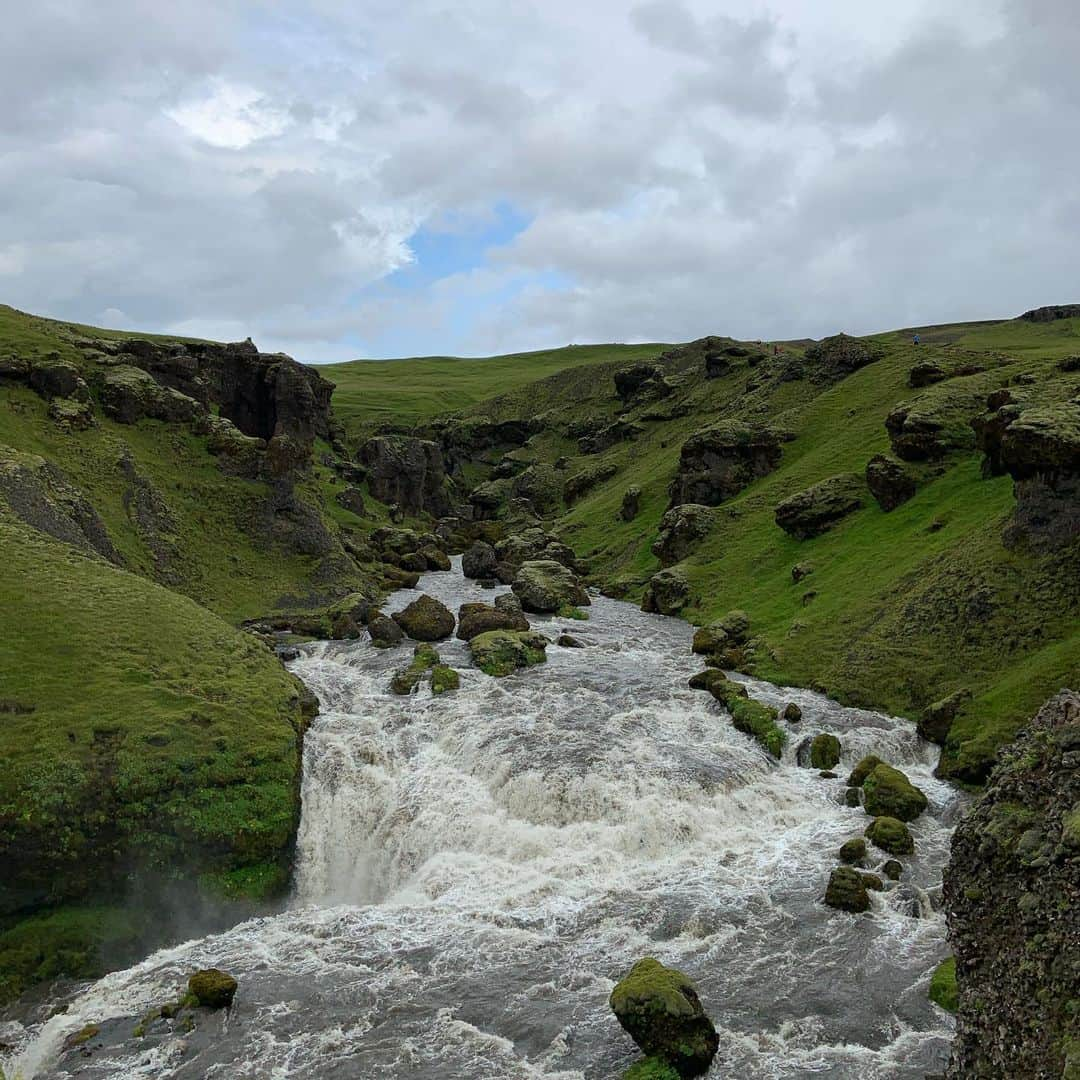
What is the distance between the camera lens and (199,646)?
43.8 metres

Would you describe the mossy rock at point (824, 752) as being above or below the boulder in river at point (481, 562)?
below

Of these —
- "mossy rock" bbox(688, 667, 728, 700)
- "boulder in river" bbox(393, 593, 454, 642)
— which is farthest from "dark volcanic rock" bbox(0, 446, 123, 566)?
"mossy rock" bbox(688, 667, 728, 700)

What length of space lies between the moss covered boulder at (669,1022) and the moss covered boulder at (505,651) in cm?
3146

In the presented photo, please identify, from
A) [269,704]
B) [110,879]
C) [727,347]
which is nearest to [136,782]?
[110,879]

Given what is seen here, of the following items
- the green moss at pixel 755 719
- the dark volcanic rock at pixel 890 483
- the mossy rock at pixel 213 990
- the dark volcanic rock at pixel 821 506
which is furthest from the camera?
the dark volcanic rock at pixel 821 506

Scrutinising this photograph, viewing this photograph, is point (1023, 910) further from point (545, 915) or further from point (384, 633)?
point (384, 633)

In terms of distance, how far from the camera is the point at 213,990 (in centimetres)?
2422

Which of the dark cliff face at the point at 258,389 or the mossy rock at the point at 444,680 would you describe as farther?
the dark cliff face at the point at 258,389

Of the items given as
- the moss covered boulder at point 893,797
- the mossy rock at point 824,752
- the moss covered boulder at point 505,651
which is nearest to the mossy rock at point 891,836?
the moss covered boulder at point 893,797

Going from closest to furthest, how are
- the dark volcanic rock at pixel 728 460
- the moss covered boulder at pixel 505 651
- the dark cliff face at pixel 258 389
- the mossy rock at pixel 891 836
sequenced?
the mossy rock at pixel 891 836 < the moss covered boulder at pixel 505 651 < the dark volcanic rock at pixel 728 460 < the dark cliff face at pixel 258 389

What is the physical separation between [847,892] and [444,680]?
90.3 ft

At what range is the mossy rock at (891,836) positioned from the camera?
3197 cm

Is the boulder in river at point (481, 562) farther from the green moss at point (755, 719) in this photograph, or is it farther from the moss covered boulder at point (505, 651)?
the green moss at point (755, 719)

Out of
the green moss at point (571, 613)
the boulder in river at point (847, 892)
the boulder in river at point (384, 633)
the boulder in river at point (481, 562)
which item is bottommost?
the boulder in river at point (847, 892)
